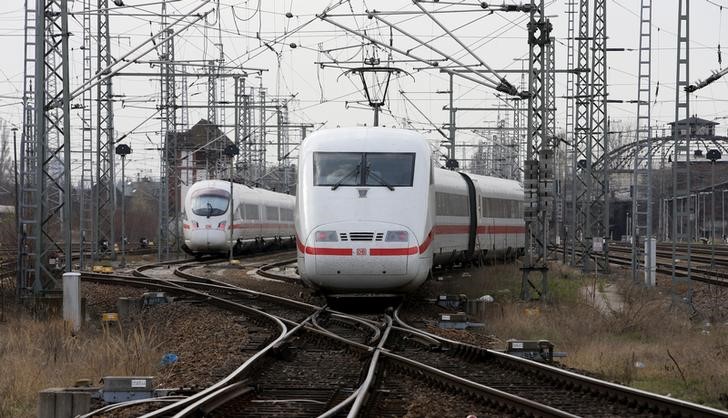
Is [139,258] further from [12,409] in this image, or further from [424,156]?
[12,409]

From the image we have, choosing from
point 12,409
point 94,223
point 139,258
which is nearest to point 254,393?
point 12,409

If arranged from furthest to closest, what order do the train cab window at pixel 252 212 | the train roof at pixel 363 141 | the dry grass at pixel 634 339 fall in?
the train cab window at pixel 252 212 → the train roof at pixel 363 141 → the dry grass at pixel 634 339

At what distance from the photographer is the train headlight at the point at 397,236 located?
62.2ft

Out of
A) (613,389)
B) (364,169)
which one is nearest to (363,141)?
(364,169)

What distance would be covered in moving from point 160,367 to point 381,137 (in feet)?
28.2

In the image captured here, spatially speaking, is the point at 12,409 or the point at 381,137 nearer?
the point at 12,409

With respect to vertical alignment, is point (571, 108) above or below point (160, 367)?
above

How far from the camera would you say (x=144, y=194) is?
11238 cm

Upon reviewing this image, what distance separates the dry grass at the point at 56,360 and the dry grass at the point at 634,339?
534 cm

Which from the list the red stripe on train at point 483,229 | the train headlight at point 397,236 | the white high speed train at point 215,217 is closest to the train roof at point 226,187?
the white high speed train at point 215,217

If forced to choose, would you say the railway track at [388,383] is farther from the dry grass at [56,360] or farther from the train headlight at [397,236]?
the train headlight at [397,236]

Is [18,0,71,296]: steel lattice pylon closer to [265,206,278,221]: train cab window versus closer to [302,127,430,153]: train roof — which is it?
[302,127,430,153]: train roof

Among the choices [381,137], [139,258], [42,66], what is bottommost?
[139,258]

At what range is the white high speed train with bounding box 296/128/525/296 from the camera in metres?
18.9
